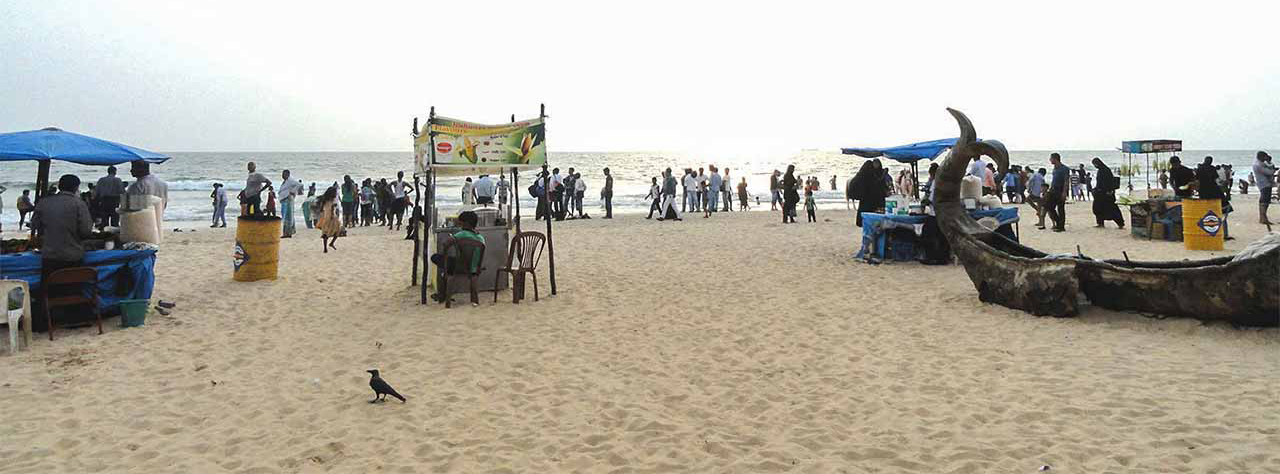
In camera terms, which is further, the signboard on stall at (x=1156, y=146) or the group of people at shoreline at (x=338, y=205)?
the signboard on stall at (x=1156, y=146)

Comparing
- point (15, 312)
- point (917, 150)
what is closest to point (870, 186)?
point (917, 150)

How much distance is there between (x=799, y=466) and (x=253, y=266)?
8.13 meters

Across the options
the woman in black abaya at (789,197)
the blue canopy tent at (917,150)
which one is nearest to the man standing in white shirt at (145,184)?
the blue canopy tent at (917,150)

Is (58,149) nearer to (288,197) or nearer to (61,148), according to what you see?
(61,148)

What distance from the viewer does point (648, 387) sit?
4793mm

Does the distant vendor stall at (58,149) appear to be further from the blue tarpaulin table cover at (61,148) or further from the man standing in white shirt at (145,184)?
the man standing in white shirt at (145,184)

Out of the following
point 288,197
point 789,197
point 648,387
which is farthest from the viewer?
point 789,197

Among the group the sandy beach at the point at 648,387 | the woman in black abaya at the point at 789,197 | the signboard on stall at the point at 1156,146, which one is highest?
the signboard on stall at the point at 1156,146

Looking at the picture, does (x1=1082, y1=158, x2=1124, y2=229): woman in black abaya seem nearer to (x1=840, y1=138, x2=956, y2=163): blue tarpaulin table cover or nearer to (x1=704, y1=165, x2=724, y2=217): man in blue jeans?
(x1=840, y1=138, x2=956, y2=163): blue tarpaulin table cover

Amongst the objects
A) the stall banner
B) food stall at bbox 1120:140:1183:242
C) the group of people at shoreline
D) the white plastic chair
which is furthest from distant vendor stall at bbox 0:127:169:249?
the stall banner

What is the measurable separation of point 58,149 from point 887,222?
31.8 ft

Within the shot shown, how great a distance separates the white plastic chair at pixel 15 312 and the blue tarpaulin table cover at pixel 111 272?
287mm

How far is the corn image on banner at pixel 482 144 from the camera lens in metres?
6.93

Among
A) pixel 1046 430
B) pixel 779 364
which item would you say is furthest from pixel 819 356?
pixel 1046 430
